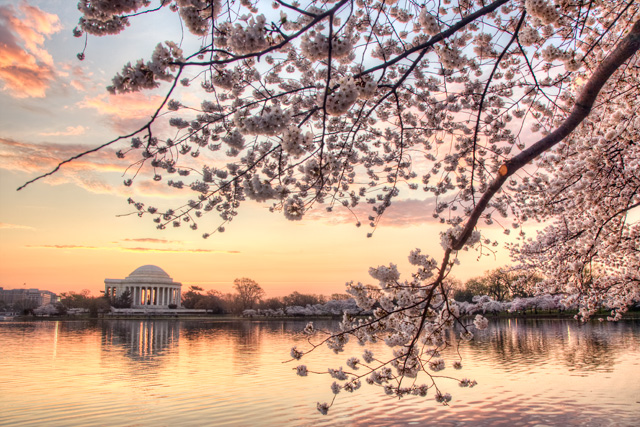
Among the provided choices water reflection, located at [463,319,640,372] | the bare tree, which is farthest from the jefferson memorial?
water reflection, located at [463,319,640,372]

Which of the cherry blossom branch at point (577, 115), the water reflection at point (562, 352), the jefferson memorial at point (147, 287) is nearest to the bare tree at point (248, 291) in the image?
the jefferson memorial at point (147, 287)

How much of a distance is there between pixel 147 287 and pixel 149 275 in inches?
116

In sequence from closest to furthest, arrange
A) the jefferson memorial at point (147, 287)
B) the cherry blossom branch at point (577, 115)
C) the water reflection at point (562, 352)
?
1. the cherry blossom branch at point (577, 115)
2. the water reflection at point (562, 352)
3. the jefferson memorial at point (147, 287)

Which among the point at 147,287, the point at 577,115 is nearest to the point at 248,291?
the point at 147,287

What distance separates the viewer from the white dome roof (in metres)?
102

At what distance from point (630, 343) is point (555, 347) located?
3.99 meters

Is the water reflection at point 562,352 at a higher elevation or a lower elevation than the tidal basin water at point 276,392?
lower

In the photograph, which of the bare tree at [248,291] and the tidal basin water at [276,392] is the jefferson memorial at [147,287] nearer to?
the bare tree at [248,291]

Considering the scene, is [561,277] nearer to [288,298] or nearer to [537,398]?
[537,398]

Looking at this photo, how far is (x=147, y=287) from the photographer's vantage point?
102 meters

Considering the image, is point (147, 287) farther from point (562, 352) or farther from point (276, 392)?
point (276, 392)

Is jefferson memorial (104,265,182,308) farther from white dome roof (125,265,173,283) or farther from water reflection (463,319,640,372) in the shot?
water reflection (463,319,640,372)

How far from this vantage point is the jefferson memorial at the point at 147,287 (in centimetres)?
10038

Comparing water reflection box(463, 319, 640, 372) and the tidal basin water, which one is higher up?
the tidal basin water
